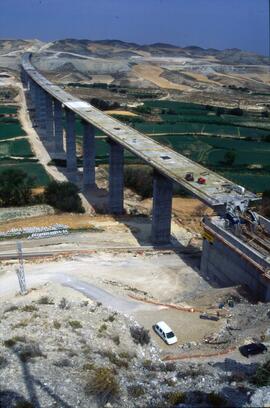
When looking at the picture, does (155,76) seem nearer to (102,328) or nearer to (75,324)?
(102,328)

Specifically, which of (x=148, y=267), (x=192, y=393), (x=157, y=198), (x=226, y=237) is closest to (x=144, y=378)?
(x=192, y=393)

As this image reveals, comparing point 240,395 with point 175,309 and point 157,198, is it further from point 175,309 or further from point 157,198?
point 157,198

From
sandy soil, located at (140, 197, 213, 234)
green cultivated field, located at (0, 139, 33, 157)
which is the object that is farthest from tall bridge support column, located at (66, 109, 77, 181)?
sandy soil, located at (140, 197, 213, 234)

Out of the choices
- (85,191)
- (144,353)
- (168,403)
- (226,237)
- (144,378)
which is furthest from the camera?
(85,191)

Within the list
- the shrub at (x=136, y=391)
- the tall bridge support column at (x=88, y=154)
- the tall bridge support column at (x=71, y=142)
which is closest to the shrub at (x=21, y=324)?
the shrub at (x=136, y=391)

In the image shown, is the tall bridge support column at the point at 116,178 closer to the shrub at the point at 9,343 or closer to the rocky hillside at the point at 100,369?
the rocky hillside at the point at 100,369

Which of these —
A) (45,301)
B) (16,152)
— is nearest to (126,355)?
(45,301)
